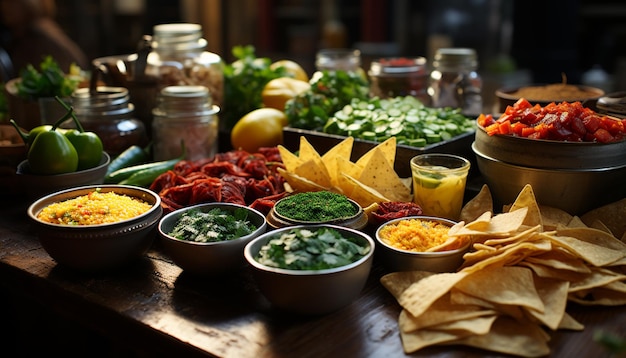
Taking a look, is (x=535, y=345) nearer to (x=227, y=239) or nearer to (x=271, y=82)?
(x=227, y=239)

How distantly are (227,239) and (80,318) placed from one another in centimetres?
44

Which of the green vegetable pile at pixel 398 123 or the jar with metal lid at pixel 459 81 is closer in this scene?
the green vegetable pile at pixel 398 123

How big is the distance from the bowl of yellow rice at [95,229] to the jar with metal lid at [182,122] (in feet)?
2.31

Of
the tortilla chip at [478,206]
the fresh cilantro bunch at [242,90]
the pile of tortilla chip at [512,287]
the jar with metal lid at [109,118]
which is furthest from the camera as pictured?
the fresh cilantro bunch at [242,90]

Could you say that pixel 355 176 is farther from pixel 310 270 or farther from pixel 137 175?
pixel 137 175

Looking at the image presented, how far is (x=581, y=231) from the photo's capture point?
1512 mm

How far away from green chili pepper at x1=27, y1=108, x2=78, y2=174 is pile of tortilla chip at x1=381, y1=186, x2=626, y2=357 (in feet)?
3.62

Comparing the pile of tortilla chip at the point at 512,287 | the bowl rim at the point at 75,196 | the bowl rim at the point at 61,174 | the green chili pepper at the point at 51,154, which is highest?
the green chili pepper at the point at 51,154

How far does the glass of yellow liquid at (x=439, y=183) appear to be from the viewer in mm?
1737

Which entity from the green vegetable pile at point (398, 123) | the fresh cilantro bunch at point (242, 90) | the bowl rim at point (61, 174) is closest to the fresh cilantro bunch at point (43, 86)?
the bowl rim at point (61, 174)

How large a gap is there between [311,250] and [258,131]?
119 cm

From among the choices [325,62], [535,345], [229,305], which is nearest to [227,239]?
[229,305]

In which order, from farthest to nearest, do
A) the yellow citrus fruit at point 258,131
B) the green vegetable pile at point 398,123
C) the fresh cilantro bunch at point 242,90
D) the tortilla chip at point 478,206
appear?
the fresh cilantro bunch at point 242,90 < the yellow citrus fruit at point 258,131 < the green vegetable pile at point 398,123 < the tortilla chip at point 478,206

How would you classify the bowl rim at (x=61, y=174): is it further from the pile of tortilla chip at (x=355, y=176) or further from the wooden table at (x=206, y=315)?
the pile of tortilla chip at (x=355, y=176)
